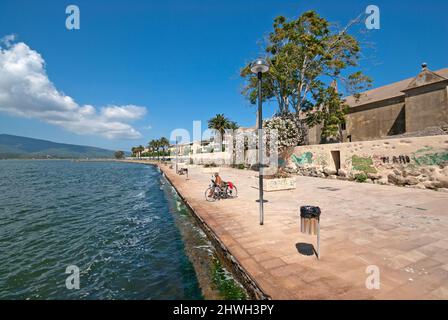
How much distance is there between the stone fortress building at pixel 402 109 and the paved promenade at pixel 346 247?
41.6ft

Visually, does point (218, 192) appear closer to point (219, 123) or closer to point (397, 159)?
point (397, 159)

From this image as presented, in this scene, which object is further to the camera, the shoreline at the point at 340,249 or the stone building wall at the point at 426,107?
the stone building wall at the point at 426,107

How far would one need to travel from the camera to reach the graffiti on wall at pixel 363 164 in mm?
13445

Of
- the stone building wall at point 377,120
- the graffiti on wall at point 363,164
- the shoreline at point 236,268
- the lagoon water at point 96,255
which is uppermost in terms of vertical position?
the stone building wall at point 377,120

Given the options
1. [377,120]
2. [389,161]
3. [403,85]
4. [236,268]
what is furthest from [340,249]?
[403,85]

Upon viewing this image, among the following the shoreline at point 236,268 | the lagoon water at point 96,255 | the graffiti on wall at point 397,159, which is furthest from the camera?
the graffiti on wall at point 397,159

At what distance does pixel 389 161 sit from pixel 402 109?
15.6 metres

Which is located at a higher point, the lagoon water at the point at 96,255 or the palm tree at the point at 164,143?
the palm tree at the point at 164,143

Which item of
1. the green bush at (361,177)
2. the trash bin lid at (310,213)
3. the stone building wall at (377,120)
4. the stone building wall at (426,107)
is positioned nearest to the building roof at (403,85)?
the stone building wall at (426,107)

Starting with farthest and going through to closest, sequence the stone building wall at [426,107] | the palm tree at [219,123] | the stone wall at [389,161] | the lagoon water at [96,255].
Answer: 1. the palm tree at [219,123]
2. the stone building wall at [426,107]
3. the stone wall at [389,161]
4. the lagoon water at [96,255]

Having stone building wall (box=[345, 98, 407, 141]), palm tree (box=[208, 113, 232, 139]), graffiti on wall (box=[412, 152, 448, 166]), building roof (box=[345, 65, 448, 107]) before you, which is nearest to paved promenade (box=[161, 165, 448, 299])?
graffiti on wall (box=[412, 152, 448, 166])

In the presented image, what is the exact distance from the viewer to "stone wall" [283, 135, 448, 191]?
10336 millimetres

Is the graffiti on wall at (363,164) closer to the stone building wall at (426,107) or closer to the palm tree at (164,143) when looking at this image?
the stone building wall at (426,107)

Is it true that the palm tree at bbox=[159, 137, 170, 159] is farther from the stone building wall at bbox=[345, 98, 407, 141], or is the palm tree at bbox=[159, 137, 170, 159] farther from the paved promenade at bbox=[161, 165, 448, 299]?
the paved promenade at bbox=[161, 165, 448, 299]
